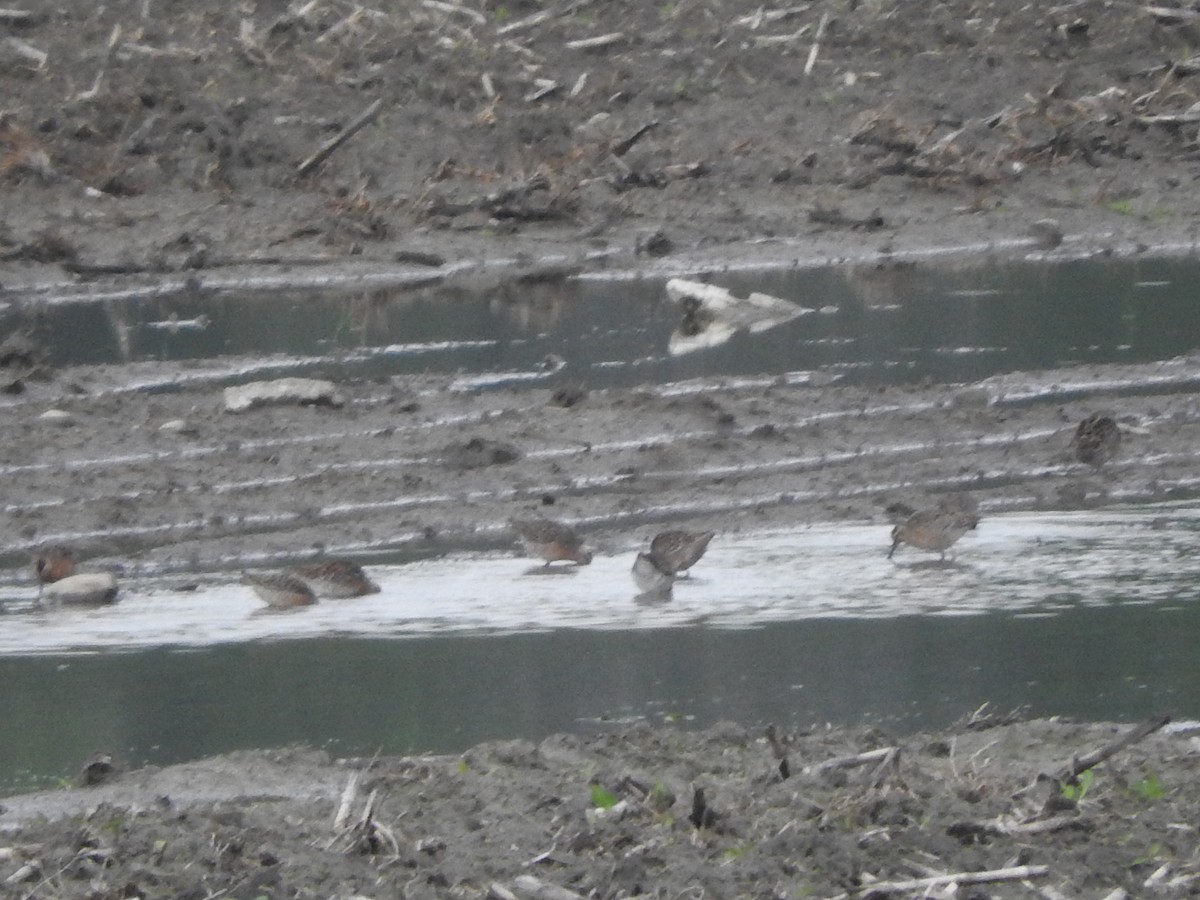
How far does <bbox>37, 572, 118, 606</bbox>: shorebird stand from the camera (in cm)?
880

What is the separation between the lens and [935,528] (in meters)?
8.97

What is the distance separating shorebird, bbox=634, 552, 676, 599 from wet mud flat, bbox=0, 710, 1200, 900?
2504 mm

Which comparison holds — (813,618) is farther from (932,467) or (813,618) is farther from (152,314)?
(152,314)

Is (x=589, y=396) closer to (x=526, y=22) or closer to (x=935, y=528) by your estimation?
(x=935, y=528)

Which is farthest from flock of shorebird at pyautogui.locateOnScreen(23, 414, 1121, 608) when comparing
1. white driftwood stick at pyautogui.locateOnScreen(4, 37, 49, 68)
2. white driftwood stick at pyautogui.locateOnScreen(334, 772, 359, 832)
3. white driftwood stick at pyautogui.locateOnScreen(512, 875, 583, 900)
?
white driftwood stick at pyautogui.locateOnScreen(4, 37, 49, 68)

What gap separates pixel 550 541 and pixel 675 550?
552 millimetres

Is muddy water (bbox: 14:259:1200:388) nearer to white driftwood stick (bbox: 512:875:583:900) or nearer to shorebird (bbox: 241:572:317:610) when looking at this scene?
shorebird (bbox: 241:572:317:610)

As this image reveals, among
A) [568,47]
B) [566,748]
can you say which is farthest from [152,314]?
[566,748]

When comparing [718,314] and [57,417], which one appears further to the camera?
[718,314]

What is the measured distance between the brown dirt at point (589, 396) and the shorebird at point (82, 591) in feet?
1.84

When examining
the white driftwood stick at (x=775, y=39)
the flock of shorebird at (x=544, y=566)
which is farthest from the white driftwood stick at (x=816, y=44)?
the flock of shorebird at (x=544, y=566)

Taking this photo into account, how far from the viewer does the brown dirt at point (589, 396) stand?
5.11m

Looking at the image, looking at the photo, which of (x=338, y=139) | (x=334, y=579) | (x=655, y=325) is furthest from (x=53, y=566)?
(x=338, y=139)

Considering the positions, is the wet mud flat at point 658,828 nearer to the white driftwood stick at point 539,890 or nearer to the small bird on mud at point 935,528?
the white driftwood stick at point 539,890
